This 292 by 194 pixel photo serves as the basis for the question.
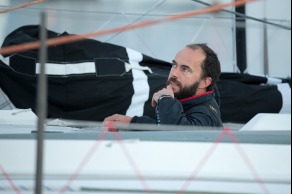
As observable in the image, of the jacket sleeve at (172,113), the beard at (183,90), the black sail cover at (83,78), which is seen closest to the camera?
the jacket sleeve at (172,113)

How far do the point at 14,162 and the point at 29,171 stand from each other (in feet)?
0.16

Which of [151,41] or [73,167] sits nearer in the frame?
[73,167]

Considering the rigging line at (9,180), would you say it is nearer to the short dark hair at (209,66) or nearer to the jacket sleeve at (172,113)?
the jacket sleeve at (172,113)

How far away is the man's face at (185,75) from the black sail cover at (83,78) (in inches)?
33.7

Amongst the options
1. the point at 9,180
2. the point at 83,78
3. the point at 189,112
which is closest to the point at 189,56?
the point at 189,112

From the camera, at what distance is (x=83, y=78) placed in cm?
293

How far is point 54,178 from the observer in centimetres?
155

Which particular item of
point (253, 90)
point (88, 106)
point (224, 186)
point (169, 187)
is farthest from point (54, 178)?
point (253, 90)

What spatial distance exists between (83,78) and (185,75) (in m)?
0.92

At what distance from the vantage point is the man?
6.29 ft

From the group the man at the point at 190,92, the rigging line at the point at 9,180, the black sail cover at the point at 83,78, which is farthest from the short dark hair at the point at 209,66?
the black sail cover at the point at 83,78

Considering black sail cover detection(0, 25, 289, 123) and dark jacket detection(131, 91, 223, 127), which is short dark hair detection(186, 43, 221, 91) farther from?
black sail cover detection(0, 25, 289, 123)

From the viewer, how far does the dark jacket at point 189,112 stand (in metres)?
1.89

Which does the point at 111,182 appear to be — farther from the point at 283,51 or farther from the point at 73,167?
the point at 283,51
